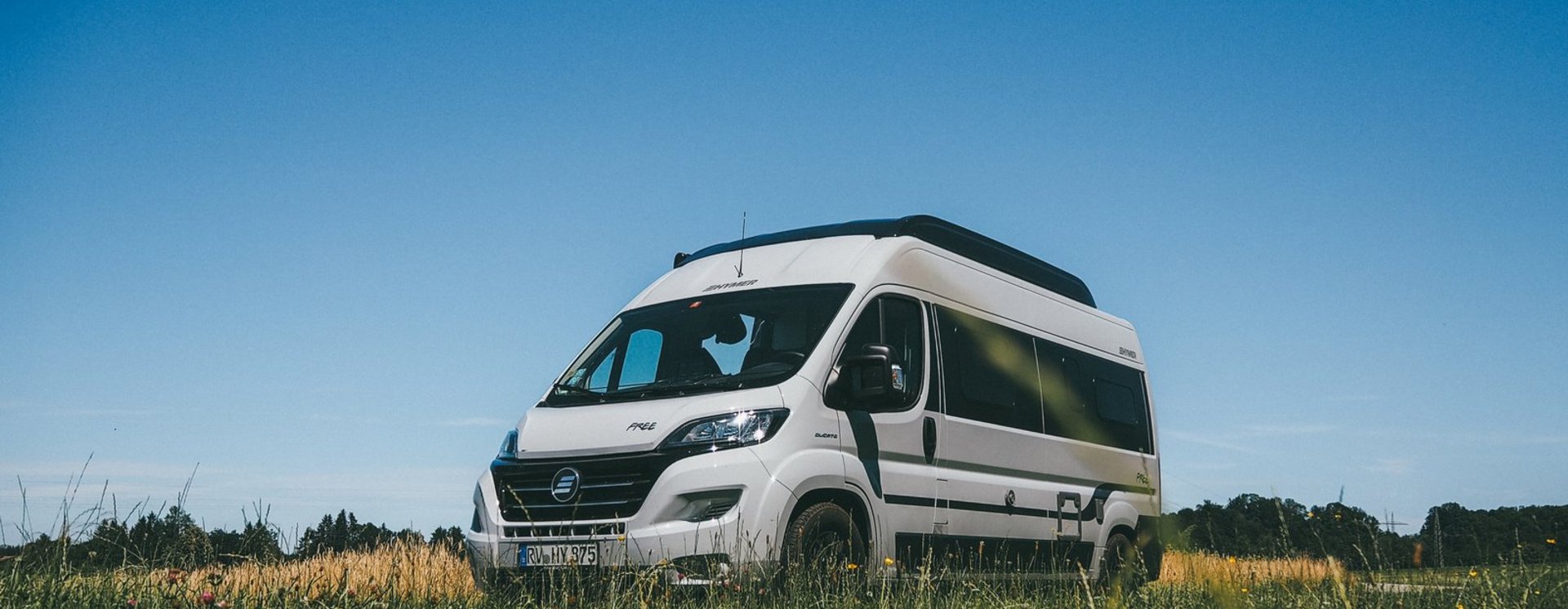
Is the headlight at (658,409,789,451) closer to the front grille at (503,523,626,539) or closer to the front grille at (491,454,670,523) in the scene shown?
the front grille at (491,454,670,523)

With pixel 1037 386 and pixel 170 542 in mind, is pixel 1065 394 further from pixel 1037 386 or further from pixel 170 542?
pixel 170 542

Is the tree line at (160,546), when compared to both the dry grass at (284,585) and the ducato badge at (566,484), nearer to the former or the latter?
the dry grass at (284,585)

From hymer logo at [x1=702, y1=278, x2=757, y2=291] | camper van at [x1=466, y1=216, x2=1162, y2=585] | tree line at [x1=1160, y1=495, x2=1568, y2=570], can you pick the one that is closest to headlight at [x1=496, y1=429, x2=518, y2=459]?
camper van at [x1=466, y1=216, x2=1162, y2=585]

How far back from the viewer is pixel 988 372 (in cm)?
920

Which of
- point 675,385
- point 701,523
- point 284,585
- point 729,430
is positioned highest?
point 675,385

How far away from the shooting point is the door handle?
26.9 ft

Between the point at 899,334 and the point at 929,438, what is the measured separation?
2.47ft

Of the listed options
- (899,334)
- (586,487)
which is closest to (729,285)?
(899,334)

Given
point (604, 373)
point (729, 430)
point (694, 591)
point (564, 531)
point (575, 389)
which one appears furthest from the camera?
point (604, 373)

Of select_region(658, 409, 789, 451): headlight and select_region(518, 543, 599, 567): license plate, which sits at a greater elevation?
select_region(658, 409, 789, 451): headlight

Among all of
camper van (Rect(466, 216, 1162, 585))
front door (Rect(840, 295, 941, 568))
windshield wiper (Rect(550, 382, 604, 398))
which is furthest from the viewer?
windshield wiper (Rect(550, 382, 604, 398))

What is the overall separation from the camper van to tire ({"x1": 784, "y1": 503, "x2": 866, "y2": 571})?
0.02 meters

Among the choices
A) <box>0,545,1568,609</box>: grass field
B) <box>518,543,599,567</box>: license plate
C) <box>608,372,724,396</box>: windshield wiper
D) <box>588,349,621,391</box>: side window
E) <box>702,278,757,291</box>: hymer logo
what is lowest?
<box>0,545,1568,609</box>: grass field

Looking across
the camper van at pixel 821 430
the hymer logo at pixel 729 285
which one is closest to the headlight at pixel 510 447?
the camper van at pixel 821 430
